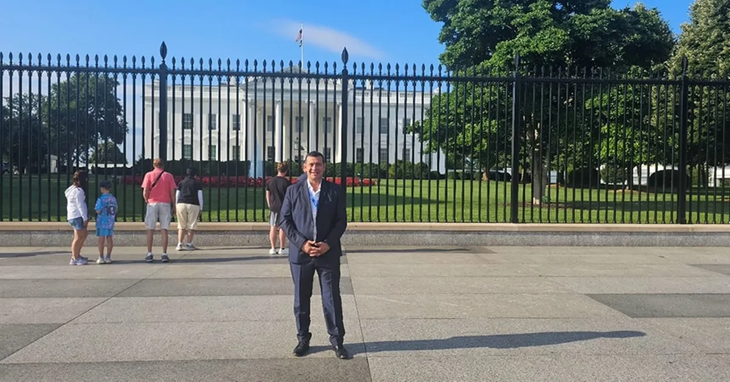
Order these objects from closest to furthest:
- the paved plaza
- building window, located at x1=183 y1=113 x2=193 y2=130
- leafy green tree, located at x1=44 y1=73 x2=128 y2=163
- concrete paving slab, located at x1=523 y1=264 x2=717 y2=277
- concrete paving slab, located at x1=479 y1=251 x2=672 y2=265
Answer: the paved plaza < concrete paving slab, located at x1=523 y1=264 x2=717 y2=277 < concrete paving slab, located at x1=479 y1=251 x2=672 y2=265 < leafy green tree, located at x1=44 y1=73 x2=128 y2=163 < building window, located at x1=183 y1=113 x2=193 y2=130

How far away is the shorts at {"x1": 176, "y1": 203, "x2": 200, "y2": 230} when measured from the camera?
10.5 m

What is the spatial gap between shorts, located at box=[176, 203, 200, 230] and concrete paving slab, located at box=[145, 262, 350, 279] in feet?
4.76

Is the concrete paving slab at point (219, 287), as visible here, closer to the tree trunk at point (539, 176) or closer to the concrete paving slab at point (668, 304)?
the concrete paving slab at point (668, 304)

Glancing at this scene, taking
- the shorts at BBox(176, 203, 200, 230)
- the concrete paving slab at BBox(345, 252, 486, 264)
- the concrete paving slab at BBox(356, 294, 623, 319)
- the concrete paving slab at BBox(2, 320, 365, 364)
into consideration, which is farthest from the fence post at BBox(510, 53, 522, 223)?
the concrete paving slab at BBox(2, 320, 365, 364)

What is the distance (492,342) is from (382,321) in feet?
3.82

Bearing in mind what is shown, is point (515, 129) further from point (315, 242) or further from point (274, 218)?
point (315, 242)

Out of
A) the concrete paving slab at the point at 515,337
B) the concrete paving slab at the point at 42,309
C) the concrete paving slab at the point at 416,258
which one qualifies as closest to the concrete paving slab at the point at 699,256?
the concrete paving slab at the point at 416,258

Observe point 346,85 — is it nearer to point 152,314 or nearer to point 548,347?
point 152,314

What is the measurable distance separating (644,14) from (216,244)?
16.1 meters

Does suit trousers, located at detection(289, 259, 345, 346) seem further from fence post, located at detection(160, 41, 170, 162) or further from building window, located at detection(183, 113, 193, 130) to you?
fence post, located at detection(160, 41, 170, 162)

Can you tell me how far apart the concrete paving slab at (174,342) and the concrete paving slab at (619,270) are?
4.52 metres

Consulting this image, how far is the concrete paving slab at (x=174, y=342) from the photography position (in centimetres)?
469

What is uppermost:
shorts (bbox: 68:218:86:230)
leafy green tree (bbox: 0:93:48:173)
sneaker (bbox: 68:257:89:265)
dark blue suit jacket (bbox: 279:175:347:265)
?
leafy green tree (bbox: 0:93:48:173)

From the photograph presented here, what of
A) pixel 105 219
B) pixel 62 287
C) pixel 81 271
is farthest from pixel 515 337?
pixel 105 219
